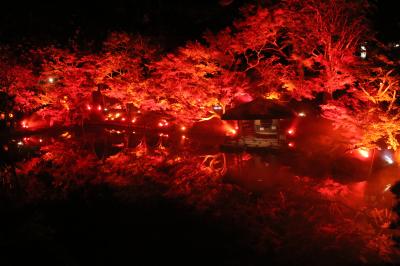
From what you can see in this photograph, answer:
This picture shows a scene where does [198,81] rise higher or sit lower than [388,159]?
higher

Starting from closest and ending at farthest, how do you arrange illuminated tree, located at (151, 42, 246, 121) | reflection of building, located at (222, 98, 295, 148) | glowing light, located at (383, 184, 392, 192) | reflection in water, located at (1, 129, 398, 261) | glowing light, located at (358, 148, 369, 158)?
reflection in water, located at (1, 129, 398, 261) → glowing light, located at (383, 184, 392, 192) → glowing light, located at (358, 148, 369, 158) → reflection of building, located at (222, 98, 295, 148) → illuminated tree, located at (151, 42, 246, 121)

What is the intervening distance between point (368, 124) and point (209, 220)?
26.7ft

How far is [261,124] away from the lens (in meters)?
18.0

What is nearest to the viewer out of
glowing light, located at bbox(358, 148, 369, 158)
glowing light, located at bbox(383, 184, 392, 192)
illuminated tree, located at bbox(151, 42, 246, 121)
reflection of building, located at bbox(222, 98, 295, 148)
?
glowing light, located at bbox(383, 184, 392, 192)

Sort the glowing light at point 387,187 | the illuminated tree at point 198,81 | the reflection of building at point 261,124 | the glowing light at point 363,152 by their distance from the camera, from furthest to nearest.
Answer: the illuminated tree at point 198,81, the reflection of building at point 261,124, the glowing light at point 363,152, the glowing light at point 387,187

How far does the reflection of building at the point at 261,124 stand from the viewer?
54.9ft

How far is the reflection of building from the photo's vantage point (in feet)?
54.9

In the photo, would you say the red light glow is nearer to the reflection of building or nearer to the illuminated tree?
the illuminated tree

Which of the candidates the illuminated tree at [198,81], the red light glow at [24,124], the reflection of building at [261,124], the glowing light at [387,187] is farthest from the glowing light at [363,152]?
the red light glow at [24,124]

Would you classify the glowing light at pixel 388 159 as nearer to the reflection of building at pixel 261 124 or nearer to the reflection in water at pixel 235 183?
the reflection in water at pixel 235 183

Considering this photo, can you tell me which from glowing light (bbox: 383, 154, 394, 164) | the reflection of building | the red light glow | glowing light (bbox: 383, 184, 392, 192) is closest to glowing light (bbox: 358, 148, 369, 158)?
glowing light (bbox: 383, 154, 394, 164)

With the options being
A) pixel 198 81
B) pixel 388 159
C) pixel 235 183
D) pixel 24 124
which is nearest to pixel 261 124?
pixel 198 81

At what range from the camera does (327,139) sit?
1589cm

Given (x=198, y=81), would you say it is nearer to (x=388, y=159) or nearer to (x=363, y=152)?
(x=363, y=152)
